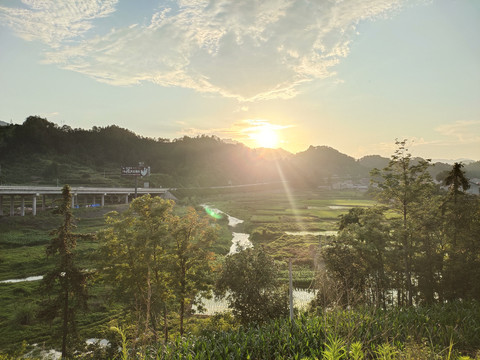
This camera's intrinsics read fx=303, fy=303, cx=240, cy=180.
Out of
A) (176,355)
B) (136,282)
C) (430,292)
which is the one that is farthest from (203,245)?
(430,292)

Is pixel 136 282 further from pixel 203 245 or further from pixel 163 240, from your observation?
pixel 203 245

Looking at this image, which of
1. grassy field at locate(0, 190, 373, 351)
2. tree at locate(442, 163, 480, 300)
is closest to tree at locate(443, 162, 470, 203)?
tree at locate(442, 163, 480, 300)

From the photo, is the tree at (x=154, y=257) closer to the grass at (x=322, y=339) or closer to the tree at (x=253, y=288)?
the tree at (x=253, y=288)

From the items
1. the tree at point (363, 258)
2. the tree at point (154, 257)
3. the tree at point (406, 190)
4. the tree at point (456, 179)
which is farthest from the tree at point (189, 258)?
the tree at point (456, 179)

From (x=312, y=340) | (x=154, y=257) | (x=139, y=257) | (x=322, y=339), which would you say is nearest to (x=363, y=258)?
(x=322, y=339)

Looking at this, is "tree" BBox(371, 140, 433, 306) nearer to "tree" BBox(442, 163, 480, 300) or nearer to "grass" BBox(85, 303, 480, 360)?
"tree" BBox(442, 163, 480, 300)

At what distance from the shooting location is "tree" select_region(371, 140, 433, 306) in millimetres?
26438

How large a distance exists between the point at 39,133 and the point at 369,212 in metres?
172

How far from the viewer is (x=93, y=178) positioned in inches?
5084

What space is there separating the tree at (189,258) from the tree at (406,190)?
16.4 m

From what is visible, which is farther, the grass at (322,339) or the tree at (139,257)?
the tree at (139,257)

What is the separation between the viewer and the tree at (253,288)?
22.7 m

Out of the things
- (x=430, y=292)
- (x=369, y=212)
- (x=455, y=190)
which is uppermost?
(x=455, y=190)

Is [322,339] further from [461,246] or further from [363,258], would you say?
[461,246]
